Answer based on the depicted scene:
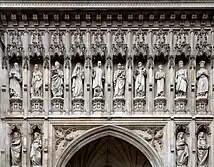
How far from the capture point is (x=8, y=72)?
11484mm

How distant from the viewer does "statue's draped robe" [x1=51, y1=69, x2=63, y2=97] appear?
11371 millimetres

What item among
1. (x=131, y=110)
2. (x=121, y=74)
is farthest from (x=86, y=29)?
(x=131, y=110)

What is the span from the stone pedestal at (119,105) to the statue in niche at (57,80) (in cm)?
116

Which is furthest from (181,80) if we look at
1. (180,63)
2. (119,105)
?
(119,105)

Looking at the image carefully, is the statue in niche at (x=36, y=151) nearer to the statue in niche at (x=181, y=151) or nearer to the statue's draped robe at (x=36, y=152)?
the statue's draped robe at (x=36, y=152)

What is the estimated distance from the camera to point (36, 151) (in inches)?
441

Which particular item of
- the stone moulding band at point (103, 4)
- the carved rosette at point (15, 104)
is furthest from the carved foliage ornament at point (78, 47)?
the carved rosette at point (15, 104)

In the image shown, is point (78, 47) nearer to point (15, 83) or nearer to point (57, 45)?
point (57, 45)

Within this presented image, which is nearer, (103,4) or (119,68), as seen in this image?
(103,4)

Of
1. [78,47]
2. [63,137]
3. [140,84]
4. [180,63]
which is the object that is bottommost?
[63,137]

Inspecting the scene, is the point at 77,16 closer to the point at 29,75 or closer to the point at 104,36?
the point at 104,36

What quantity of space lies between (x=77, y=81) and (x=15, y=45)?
60.0 inches

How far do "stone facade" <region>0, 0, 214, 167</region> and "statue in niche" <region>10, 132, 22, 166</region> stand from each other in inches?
0.8

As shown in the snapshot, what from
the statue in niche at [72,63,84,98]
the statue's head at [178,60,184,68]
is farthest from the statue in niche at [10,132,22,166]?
the statue's head at [178,60,184,68]
